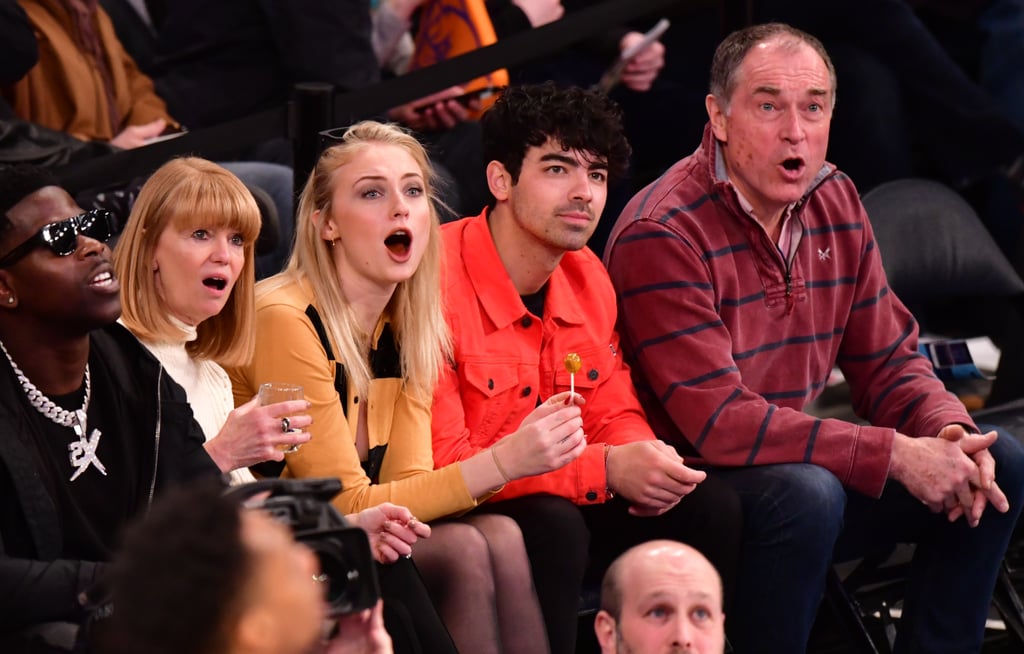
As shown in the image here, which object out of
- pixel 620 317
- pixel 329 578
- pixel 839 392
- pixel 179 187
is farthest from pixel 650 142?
pixel 329 578

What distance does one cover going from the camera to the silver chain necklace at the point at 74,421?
8.39 feet

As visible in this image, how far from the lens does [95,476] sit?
8.55ft

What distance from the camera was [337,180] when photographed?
10.4ft

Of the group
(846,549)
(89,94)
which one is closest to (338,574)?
(846,549)

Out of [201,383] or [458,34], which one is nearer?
[201,383]

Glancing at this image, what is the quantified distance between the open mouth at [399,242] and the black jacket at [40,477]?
1.83 feet

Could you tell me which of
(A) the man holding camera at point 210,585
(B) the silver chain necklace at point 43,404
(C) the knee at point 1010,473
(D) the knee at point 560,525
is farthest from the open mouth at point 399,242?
(A) the man holding camera at point 210,585

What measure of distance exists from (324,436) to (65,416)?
1.74ft

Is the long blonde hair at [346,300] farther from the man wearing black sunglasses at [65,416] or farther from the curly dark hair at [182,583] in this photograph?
the curly dark hair at [182,583]

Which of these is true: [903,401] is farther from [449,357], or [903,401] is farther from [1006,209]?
[1006,209]

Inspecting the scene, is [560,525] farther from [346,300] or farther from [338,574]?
[338,574]

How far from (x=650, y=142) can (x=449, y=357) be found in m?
1.69

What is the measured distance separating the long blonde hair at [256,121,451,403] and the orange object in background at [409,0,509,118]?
1068 mm

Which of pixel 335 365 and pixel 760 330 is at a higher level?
pixel 335 365
